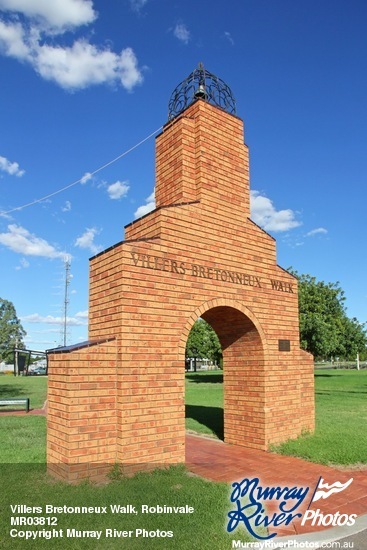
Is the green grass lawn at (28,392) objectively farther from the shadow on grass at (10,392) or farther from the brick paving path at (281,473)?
the brick paving path at (281,473)

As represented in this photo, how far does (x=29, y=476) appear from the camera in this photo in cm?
560

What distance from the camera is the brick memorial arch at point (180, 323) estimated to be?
558cm

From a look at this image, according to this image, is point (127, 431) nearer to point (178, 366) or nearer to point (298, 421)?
point (178, 366)

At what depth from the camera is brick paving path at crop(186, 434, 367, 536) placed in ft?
15.7

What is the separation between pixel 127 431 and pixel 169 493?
1.03m

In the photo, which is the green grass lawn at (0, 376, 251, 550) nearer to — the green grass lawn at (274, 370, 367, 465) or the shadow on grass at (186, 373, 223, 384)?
the green grass lawn at (274, 370, 367, 465)

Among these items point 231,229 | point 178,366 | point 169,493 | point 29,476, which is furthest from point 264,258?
point 29,476

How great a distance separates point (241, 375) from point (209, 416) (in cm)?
394

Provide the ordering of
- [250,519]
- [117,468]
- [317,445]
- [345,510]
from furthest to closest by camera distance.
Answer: [317,445], [117,468], [345,510], [250,519]

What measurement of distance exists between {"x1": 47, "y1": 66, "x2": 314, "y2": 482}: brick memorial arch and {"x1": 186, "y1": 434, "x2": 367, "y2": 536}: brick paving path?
0.51 metres

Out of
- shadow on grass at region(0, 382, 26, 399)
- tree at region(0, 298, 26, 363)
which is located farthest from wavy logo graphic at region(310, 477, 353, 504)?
tree at region(0, 298, 26, 363)

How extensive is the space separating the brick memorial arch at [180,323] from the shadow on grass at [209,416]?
1431 mm

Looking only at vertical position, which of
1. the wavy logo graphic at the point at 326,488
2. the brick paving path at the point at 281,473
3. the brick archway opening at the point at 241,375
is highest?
the brick archway opening at the point at 241,375

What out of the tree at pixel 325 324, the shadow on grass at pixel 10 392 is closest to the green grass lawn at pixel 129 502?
the shadow on grass at pixel 10 392
